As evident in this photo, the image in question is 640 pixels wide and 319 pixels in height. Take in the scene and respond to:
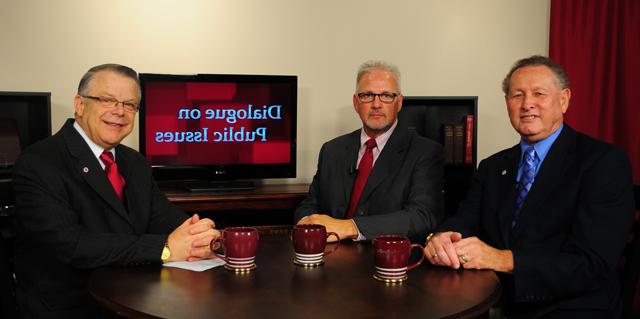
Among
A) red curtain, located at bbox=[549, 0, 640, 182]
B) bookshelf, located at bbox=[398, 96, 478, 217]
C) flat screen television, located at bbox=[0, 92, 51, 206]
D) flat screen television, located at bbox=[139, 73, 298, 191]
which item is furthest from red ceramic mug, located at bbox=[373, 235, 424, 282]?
red curtain, located at bbox=[549, 0, 640, 182]

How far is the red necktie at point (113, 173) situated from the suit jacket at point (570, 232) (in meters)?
1.34

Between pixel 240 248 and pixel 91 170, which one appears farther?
pixel 91 170

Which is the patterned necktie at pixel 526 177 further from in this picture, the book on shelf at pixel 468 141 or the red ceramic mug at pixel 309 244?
the book on shelf at pixel 468 141

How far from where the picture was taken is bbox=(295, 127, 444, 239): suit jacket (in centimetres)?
250

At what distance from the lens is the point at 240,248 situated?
179 cm

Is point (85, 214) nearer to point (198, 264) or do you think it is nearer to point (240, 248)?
point (198, 264)

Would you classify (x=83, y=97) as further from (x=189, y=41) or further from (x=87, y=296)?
(x=189, y=41)

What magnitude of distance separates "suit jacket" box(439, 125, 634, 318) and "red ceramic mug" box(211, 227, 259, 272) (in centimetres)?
79

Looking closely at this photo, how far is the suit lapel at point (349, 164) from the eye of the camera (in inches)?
110

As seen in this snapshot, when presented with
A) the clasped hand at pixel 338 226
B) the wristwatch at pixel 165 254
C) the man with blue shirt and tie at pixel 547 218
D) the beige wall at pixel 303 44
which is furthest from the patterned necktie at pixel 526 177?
the beige wall at pixel 303 44

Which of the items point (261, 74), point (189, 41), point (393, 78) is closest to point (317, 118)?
point (261, 74)

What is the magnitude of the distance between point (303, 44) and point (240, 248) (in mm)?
2341

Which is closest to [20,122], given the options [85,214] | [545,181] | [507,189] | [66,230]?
[85,214]

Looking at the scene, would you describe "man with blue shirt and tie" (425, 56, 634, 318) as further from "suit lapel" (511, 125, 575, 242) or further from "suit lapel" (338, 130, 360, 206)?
"suit lapel" (338, 130, 360, 206)
